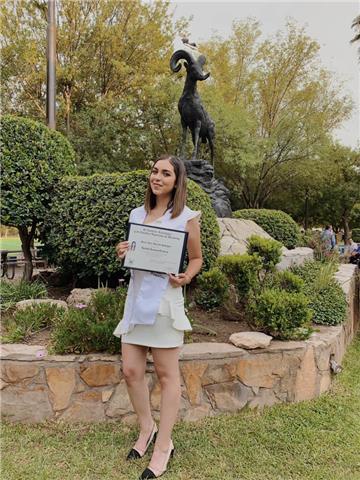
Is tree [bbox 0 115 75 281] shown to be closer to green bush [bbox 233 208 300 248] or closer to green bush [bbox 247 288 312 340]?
green bush [bbox 247 288 312 340]

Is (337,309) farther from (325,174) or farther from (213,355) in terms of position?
(325,174)

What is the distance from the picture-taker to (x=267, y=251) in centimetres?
400

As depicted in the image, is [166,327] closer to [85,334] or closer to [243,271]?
[85,334]

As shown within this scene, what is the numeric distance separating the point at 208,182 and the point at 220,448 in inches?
217

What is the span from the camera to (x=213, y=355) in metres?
3.02

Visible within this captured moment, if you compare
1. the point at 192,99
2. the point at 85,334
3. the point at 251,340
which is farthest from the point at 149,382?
the point at 192,99

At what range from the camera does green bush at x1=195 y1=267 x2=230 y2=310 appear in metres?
4.10

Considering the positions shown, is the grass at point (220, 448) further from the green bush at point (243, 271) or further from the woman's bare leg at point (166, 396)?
the green bush at point (243, 271)

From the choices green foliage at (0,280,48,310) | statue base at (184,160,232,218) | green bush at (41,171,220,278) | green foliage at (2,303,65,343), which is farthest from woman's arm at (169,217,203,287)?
statue base at (184,160,232,218)

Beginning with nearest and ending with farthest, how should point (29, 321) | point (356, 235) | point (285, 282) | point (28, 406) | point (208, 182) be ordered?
point (28, 406) → point (29, 321) → point (285, 282) → point (208, 182) → point (356, 235)

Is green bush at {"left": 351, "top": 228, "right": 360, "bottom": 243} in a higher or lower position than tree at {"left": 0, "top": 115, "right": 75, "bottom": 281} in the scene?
lower

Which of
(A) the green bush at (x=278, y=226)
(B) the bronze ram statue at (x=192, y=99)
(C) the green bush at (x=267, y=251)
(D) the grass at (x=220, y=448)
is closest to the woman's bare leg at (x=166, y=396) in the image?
(D) the grass at (x=220, y=448)

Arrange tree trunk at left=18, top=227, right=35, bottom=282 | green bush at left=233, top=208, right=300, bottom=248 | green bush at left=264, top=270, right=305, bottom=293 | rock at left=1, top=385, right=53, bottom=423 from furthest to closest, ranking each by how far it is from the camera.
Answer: green bush at left=233, top=208, right=300, bottom=248 < tree trunk at left=18, top=227, right=35, bottom=282 < green bush at left=264, top=270, right=305, bottom=293 < rock at left=1, top=385, right=53, bottom=423

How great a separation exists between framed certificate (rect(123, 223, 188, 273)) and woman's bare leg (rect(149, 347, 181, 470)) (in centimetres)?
48
